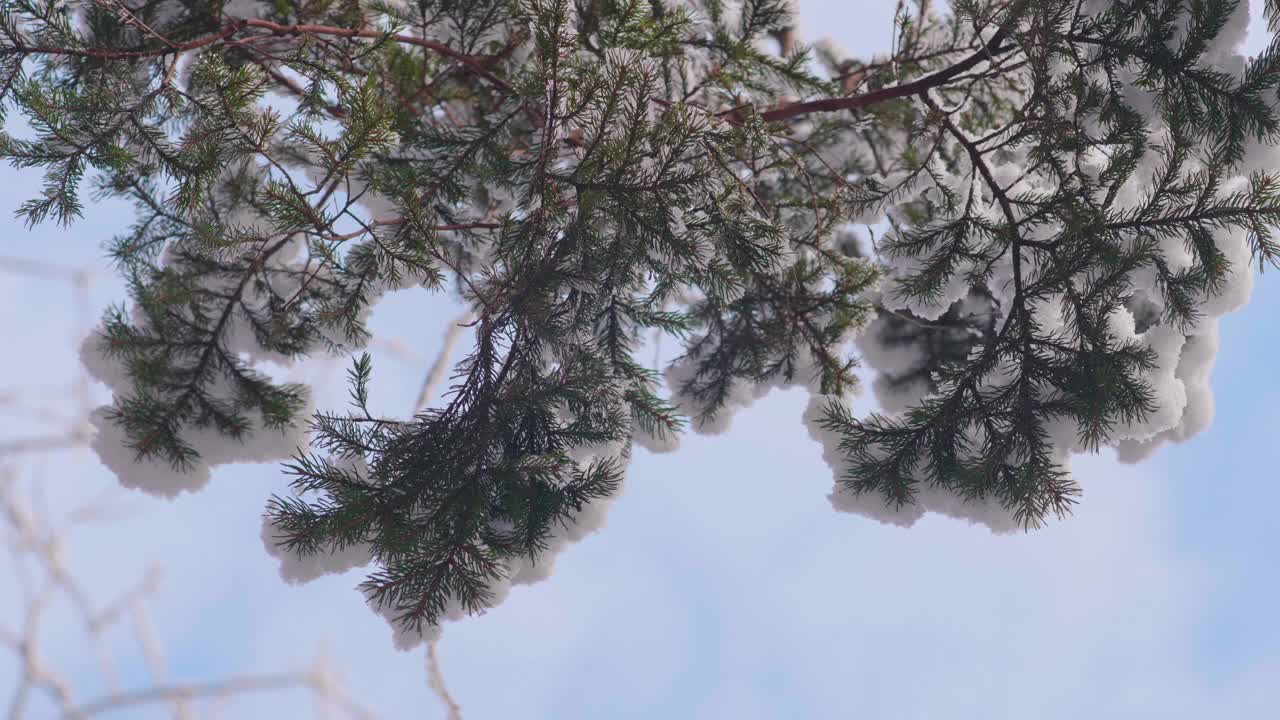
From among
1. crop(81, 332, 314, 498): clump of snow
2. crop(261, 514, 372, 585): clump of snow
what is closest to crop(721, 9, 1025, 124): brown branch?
crop(261, 514, 372, 585): clump of snow

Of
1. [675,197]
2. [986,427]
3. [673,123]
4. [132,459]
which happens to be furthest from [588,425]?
[132,459]

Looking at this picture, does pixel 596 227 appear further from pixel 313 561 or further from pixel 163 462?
pixel 163 462

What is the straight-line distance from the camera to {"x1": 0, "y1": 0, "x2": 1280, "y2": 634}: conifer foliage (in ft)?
6.64

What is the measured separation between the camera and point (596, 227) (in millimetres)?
2158

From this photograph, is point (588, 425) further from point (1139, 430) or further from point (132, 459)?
point (132, 459)

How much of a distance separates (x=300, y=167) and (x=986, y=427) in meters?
2.70

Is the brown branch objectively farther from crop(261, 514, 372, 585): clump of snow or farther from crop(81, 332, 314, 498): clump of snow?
crop(81, 332, 314, 498): clump of snow

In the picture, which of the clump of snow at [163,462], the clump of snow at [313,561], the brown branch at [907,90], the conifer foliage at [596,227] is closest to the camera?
the conifer foliage at [596,227]

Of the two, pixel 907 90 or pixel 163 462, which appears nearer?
pixel 907 90

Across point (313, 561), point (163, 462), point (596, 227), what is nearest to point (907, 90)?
point (596, 227)

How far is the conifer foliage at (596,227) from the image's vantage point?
2025mm

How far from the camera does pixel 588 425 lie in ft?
7.62

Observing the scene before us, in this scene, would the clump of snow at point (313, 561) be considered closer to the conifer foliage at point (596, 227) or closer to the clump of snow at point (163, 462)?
the conifer foliage at point (596, 227)

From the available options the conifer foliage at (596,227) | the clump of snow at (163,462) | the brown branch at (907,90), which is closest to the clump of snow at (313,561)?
the conifer foliage at (596,227)
